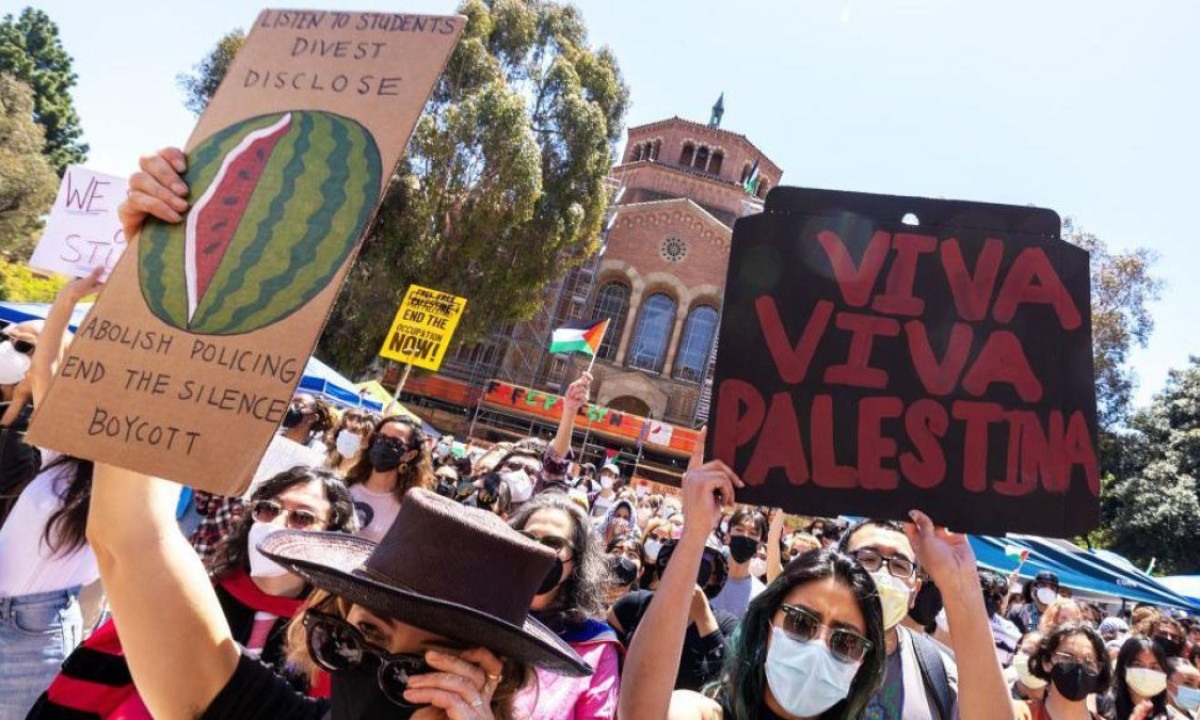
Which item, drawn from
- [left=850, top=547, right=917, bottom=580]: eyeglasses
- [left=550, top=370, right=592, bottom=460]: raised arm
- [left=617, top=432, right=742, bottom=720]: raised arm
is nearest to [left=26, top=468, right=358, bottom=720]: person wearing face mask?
[left=617, top=432, right=742, bottom=720]: raised arm

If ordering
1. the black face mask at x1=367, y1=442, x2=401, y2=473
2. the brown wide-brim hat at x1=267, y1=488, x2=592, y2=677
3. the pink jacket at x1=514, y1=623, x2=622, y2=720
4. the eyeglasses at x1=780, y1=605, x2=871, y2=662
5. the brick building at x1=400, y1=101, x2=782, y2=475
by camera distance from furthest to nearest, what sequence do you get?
1. the brick building at x1=400, y1=101, x2=782, y2=475
2. the black face mask at x1=367, y1=442, x2=401, y2=473
3. the pink jacket at x1=514, y1=623, x2=622, y2=720
4. the eyeglasses at x1=780, y1=605, x2=871, y2=662
5. the brown wide-brim hat at x1=267, y1=488, x2=592, y2=677

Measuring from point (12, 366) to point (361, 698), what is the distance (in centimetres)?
367

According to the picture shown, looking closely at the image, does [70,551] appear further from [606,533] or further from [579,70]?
[579,70]

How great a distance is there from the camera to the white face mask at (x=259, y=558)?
2.40m

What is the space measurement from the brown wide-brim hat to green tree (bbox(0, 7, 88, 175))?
48.2 m

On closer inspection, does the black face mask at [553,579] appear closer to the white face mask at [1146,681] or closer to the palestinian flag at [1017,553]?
the white face mask at [1146,681]

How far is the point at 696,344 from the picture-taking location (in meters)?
33.6

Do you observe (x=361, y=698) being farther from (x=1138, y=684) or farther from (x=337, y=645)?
(x=1138, y=684)

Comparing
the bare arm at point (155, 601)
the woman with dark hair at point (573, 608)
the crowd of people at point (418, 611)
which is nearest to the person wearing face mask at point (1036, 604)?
the crowd of people at point (418, 611)

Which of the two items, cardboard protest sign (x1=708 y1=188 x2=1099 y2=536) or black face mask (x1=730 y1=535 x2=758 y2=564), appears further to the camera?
black face mask (x1=730 y1=535 x2=758 y2=564)

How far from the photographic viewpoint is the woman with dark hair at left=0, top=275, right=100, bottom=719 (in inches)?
99.0

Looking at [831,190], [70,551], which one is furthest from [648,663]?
[70,551]

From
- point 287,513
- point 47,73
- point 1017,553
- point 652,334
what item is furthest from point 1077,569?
point 47,73

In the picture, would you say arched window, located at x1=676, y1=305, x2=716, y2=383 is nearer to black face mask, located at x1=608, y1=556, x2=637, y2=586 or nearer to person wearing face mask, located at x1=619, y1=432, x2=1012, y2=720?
black face mask, located at x1=608, y1=556, x2=637, y2=586
